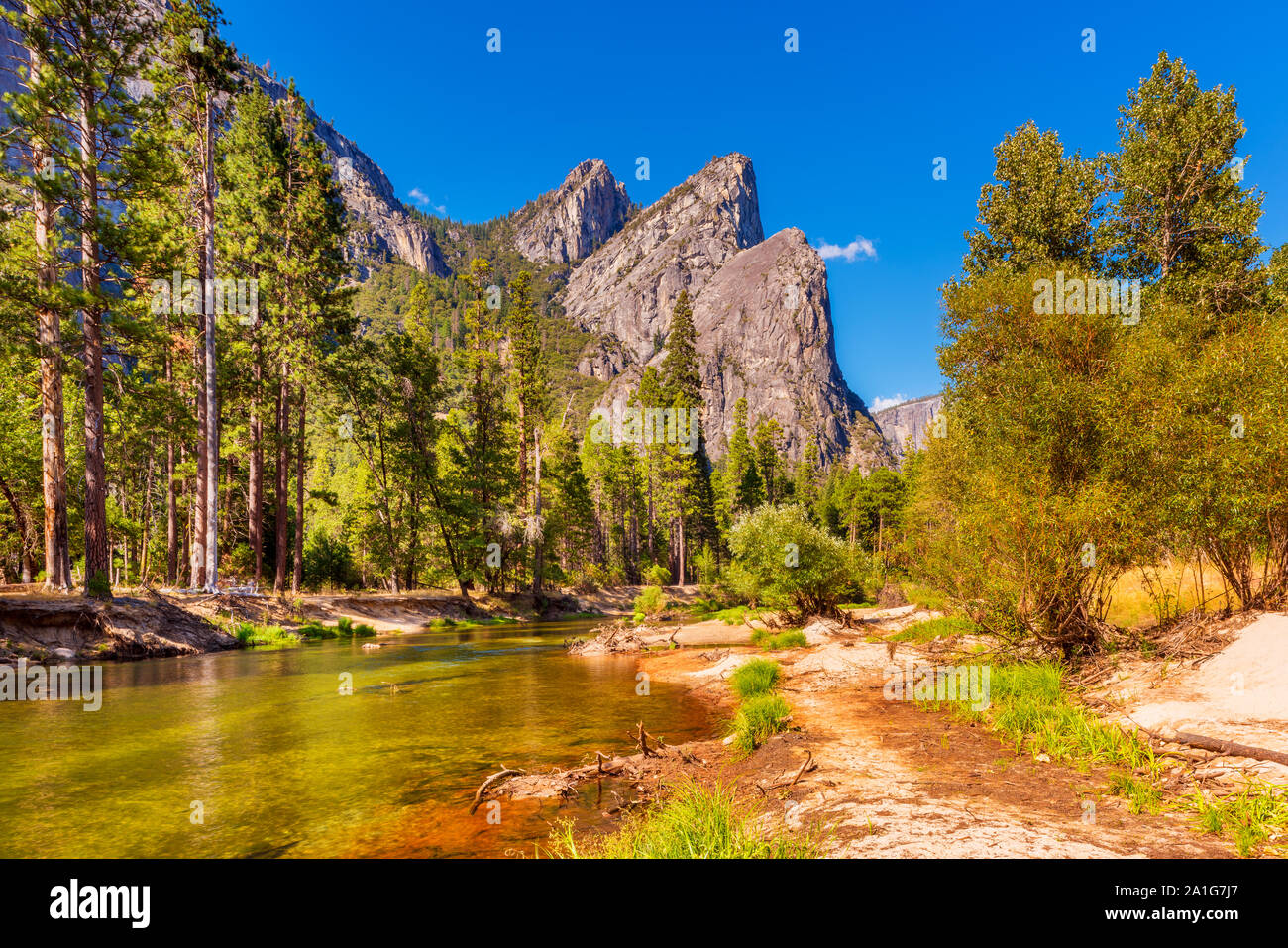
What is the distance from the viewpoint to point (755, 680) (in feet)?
49.0

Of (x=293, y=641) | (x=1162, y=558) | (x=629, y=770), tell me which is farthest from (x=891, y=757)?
(x=293, y=641)

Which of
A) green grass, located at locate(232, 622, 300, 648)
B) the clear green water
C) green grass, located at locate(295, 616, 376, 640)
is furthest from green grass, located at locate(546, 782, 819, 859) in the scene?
green grass, located at locate(295, 616, 376, 640)

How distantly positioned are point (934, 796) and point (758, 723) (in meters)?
3.96

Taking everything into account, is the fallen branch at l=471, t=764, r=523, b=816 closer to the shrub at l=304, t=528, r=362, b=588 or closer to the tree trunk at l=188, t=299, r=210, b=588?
the tree trunk at l=188, t=299, r=210, b=588

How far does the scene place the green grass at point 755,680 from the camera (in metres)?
14.6

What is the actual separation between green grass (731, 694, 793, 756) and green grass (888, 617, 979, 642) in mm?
8412

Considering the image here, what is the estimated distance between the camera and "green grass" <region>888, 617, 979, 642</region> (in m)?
17.4

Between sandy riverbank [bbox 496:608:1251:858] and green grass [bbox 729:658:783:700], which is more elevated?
sandy riverbank [bbox 496:608:1251:858]

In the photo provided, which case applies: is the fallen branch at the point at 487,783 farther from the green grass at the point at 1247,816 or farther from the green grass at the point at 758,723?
the green grass at the point at 1247,816

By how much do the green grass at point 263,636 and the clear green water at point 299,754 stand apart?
19.7ft

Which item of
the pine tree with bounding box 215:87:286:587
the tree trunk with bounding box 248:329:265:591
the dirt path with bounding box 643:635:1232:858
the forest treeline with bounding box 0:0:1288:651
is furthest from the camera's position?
the tree trunk with bounding box 248:329:265:591

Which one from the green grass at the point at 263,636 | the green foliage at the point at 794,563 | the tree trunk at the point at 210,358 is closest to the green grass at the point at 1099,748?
the green foliage at the point at 794,563

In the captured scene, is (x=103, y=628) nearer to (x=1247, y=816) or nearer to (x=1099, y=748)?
(x=1099, y=748)

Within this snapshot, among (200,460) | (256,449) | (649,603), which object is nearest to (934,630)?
(649,603)
